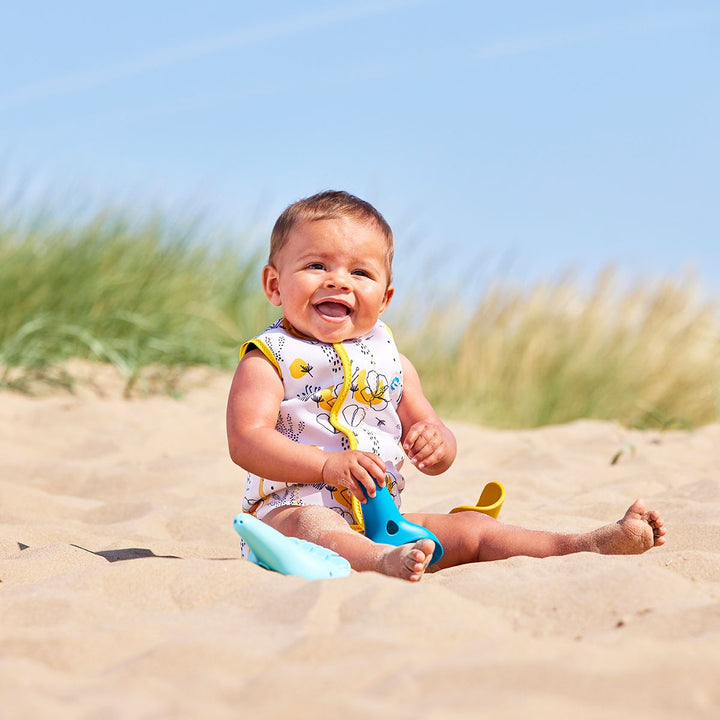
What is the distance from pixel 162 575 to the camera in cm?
206

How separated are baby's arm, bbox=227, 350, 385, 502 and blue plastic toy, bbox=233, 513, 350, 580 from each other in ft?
0.58

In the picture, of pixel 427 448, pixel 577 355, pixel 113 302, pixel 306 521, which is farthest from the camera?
pixel 577 355

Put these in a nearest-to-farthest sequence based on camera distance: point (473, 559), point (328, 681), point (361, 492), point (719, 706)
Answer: point (719, 706), point (328, 681), point (361, 492), point (473, 559)

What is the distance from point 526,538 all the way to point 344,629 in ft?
2.90

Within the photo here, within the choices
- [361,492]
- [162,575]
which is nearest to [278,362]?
[361,492]

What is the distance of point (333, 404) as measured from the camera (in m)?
2.54

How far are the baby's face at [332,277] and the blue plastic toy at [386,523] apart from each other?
0.45 metres

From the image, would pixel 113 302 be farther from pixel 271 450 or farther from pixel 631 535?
pixel 631 535

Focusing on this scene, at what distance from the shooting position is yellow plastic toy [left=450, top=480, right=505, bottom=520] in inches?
102

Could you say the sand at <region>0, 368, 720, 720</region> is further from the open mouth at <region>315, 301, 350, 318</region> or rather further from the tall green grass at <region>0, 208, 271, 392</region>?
the tall green grass at <region>0, 208, 271, 392</region>

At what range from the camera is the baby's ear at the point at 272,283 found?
2609mm

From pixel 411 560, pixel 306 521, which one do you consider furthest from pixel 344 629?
pixel 306 521

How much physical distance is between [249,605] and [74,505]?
5.68 feet

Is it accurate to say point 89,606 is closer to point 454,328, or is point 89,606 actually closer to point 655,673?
point 655,673
